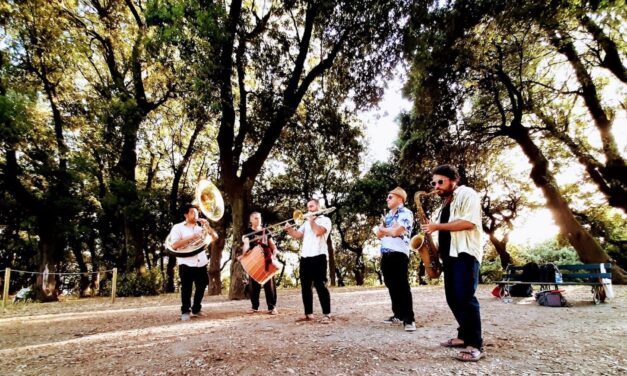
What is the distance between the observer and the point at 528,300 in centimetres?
848

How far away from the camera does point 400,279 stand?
193 inches

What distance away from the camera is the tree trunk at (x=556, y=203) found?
11.7 m

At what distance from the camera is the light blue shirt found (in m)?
4.92

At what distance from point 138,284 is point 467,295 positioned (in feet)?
52.6

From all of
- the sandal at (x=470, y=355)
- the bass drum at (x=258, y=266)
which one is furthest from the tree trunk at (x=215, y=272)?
the sandal at (x=470, y=355)

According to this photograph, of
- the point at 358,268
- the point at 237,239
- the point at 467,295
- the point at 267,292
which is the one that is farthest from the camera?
the point at 358,268

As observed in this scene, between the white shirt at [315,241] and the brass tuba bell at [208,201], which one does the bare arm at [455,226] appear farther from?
the brass tuba bell at [208,201]

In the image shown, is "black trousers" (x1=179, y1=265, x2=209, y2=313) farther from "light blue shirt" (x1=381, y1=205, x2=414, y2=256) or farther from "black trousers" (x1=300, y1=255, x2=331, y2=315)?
"light blue shirt" (x1=381, y1=205, x2=414, y2=256)

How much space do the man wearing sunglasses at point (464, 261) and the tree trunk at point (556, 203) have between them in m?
10.9

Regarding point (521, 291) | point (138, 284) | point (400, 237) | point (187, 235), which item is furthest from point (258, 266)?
point (138, 284)

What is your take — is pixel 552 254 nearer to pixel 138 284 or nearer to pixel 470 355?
pixel 470 355

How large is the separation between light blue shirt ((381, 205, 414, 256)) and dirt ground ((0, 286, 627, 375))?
1.13m

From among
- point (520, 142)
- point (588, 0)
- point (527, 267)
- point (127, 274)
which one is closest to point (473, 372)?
point (588, 0)

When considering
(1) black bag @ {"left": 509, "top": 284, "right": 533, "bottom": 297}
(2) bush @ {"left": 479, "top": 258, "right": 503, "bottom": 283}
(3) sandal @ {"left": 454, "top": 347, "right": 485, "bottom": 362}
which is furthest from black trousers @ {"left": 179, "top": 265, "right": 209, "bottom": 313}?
(2) bush @ {"left": 479, "top": 258, "right": 503, "bottom": 283}
